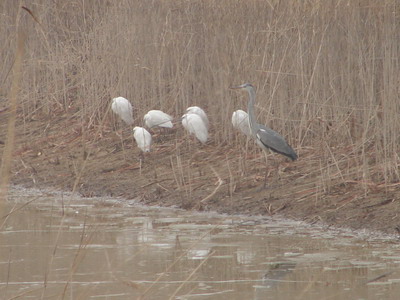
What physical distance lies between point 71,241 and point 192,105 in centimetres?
389

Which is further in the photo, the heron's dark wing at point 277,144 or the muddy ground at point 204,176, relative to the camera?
the heron's dark wing at point 277,144

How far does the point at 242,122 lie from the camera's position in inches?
321

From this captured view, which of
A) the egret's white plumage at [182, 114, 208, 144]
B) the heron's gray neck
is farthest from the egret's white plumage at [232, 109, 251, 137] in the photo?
the egret's white plumage at [182, 114, 208, 144]

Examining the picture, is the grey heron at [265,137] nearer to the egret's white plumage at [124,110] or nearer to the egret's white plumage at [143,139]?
the egret's white plumage at [143,139]

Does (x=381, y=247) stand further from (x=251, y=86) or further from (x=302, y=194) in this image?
(x=251, y=86)

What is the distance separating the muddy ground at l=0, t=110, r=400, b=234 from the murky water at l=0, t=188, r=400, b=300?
276 mm

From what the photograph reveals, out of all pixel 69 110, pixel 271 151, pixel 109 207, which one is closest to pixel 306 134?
pixel 271 151

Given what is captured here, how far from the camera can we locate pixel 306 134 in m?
7.92

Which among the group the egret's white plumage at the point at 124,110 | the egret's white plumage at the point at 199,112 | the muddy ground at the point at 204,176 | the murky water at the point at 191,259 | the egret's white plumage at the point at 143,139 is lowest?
the murky water at the point at 191,259

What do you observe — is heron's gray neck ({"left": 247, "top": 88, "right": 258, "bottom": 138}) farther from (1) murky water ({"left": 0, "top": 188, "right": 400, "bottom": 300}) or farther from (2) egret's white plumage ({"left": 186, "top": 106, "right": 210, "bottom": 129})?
(1) murky water ({"left": 0, "top": 188, "right": 400, "bottom": 300})

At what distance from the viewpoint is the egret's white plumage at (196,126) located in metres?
8.38

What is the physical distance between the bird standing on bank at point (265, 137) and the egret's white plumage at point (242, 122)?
0.10 m

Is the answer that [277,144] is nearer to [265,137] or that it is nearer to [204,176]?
[265,137]

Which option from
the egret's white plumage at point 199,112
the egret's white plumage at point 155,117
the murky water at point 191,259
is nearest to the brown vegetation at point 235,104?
the egret's white plumage at point 199,112
